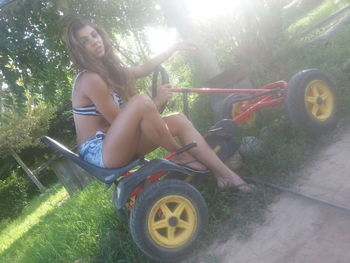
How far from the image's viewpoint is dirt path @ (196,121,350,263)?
6.32ft


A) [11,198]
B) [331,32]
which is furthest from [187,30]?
[11,198]

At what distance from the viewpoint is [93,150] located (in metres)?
2.54

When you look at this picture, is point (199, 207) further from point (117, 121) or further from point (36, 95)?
point (36, 95)

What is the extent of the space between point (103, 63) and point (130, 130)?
0.69 meters

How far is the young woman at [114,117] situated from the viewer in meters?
2.42

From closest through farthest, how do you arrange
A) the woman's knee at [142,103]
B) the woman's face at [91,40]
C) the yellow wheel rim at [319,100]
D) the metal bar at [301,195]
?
the metal bar at [301,195], the woman's knee at [142,103], the woman's face at [91,40], the yellow wheel rim at [319,100]

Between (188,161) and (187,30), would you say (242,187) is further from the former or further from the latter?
(187,30)

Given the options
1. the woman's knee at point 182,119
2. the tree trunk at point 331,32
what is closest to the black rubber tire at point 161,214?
the woman's knee at point 182,119

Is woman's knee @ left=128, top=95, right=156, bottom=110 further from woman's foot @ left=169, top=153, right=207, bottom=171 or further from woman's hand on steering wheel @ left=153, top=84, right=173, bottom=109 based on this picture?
woman's foot @ left=169, top=153, right=207, bottom=171

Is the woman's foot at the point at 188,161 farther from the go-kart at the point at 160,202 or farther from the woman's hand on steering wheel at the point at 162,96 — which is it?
the woman's hand on steering wheel at the point at 162,96

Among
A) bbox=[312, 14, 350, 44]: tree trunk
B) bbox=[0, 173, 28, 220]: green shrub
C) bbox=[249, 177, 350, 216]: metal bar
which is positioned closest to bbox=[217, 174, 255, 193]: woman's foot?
bbox=[249, 177, 350, 216]: metal bar

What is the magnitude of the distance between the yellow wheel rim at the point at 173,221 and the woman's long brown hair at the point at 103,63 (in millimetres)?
955

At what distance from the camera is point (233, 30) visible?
5277 mm

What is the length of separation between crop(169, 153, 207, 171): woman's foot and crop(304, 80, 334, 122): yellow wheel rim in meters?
1.06
